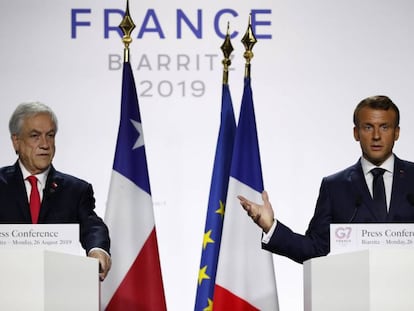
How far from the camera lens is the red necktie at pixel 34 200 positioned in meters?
4.75

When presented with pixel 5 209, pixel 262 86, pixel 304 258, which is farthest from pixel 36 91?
pixel 304 258

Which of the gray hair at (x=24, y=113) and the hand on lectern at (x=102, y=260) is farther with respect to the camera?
the gray hair at (x=24, y=113)

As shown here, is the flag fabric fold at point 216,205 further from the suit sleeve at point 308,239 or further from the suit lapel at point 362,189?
the suit lapel at point 362,189

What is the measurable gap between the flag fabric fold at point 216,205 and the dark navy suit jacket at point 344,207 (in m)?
0.55

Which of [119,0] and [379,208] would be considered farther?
[119,0]

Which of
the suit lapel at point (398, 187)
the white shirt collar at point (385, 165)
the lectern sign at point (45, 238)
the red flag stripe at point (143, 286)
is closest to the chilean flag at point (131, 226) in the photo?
the red flag stripe at point (143, 286)

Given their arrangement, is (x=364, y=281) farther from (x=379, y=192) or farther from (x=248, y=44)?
(x=248, y=44)

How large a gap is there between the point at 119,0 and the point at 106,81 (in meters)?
0.55

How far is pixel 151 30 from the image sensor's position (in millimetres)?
5426

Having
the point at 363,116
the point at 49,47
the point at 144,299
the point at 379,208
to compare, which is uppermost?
→ the point at 49,47

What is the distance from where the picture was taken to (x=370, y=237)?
3670 mm

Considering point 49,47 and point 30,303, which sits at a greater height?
point 49,47

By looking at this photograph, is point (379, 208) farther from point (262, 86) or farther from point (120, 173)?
point (120, 173)

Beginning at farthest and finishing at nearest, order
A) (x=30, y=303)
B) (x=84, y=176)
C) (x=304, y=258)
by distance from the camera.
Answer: (x=84, y=176) < (x=304, y=258) < (x=30, y=303)
